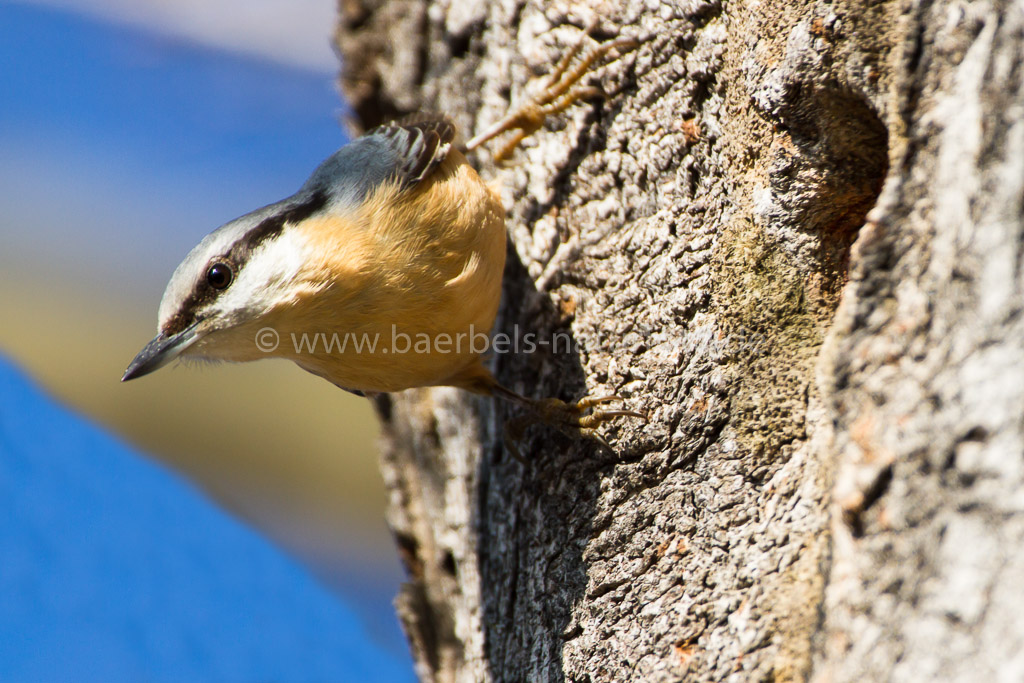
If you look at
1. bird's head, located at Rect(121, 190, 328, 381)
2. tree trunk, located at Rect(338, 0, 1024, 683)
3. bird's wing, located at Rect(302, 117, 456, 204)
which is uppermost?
bird's wing, located at Rect(302, 117, 456, 204)

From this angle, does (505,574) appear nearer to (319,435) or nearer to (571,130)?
(571,130)

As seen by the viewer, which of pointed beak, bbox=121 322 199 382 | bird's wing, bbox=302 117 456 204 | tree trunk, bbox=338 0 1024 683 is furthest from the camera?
bird's wing, bbox=302 117 456 204

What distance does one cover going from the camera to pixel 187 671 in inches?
97.5

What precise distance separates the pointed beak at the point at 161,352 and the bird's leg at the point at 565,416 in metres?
0.79

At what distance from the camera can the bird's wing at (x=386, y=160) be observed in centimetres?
202

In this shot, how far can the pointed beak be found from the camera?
1.74 m

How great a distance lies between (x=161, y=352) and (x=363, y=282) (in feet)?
1.53

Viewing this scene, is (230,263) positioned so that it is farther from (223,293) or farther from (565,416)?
(565,416)

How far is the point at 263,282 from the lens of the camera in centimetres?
178

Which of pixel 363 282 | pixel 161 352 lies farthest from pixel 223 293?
pixel 363 282

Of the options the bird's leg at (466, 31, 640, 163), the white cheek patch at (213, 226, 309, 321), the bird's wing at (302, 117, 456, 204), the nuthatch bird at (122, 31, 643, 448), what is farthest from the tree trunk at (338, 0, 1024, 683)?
the white cheek patch at (213, 226, 309, 321)

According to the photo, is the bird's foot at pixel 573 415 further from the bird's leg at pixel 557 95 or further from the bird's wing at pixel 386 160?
the bird's leg at pixel 557 95

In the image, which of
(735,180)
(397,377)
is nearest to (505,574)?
(397,377)

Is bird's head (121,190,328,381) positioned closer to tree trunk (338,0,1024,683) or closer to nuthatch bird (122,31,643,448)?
nuthatch bird (122,31,643,448)
